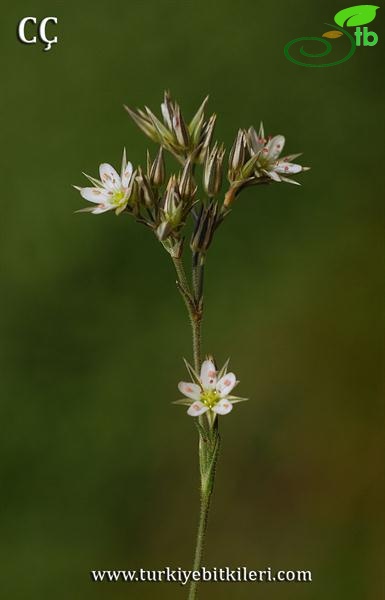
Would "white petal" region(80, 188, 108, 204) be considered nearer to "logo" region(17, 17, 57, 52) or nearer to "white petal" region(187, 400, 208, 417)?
"white petal" region(187, 400, 208, 417)

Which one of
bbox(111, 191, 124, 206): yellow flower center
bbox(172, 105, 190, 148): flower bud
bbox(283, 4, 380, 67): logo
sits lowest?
bbox(111, 191, 124, 206): yellow flower center

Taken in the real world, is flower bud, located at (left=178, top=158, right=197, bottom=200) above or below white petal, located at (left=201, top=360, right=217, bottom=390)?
above

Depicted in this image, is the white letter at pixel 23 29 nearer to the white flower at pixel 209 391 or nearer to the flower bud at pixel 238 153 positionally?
the flower bud at pixel 238 153

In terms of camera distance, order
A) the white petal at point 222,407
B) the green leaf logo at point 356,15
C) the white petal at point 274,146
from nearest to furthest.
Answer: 1. the white petal at point 222,407
2. the white petal at point 274,146
3. the green leaf logo at point 356,15

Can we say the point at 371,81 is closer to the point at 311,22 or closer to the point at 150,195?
the point at 311,22

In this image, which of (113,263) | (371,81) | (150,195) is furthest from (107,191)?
(371,81)

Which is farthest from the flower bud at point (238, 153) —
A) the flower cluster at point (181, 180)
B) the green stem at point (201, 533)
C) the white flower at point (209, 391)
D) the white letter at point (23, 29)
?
the white letter at point (23, 29)

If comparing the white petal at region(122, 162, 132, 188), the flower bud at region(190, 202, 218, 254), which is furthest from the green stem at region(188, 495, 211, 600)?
the white petal at region(122, 162, 132, 188)

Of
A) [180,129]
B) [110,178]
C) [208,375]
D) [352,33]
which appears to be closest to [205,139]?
[180,129]
